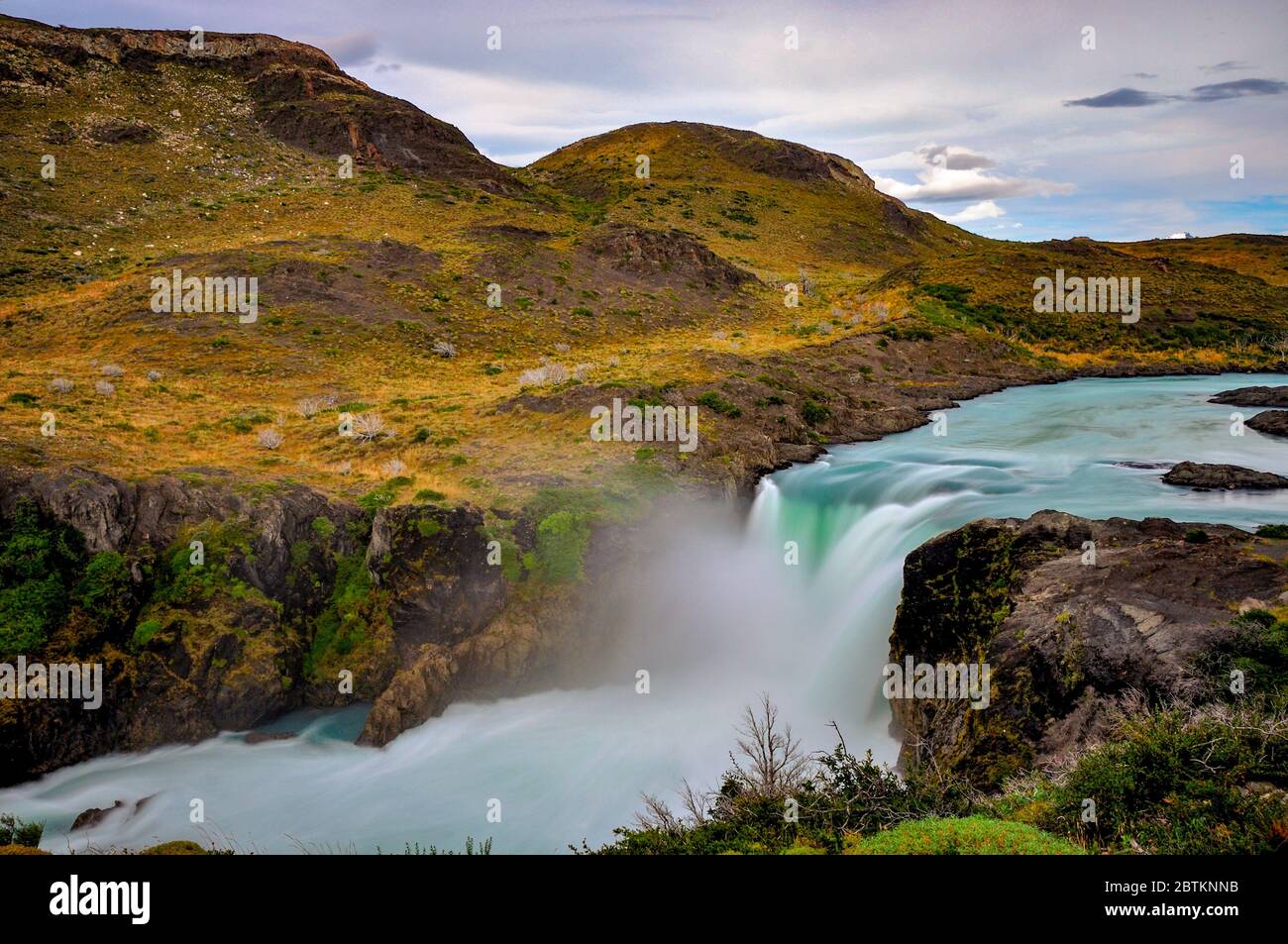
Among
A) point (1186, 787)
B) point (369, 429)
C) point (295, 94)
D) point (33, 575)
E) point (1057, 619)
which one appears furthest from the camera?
point (295, 94)

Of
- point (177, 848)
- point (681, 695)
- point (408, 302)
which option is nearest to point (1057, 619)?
point (681, 695)

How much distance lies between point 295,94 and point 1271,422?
319 ft

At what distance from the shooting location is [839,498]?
89.7 ft

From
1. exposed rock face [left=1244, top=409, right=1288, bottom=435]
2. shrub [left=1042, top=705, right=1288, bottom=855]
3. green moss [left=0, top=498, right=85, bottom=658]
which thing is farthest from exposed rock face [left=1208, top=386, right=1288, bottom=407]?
green moss [left=0, top=498, right=85, bottom=658]

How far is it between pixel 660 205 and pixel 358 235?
48564 mm

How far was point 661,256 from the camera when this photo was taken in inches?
2621

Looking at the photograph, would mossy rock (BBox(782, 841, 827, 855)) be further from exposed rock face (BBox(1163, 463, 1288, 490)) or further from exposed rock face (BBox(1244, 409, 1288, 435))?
exposed rock face (BBox(1244, 409, 1288, 435))

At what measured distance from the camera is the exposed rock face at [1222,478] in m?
23.5

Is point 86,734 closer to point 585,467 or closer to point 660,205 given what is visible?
point 585,467

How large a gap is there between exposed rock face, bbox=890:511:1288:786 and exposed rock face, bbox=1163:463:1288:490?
26.1ft

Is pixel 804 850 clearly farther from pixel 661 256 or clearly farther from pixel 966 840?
pixel 661 256

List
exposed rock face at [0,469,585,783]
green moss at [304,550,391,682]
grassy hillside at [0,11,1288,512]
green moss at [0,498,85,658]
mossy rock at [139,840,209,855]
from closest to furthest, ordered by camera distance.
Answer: mossy rock at [139,840,209,855] < green moss at [0,498,85,658] < exposed rock face at [0,469,585,783] < green moss at [304,550,391,682] < grassy hillside at [0,11,1288,512]

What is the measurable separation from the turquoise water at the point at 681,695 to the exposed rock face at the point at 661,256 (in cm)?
3781

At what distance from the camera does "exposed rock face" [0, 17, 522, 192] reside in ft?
259
